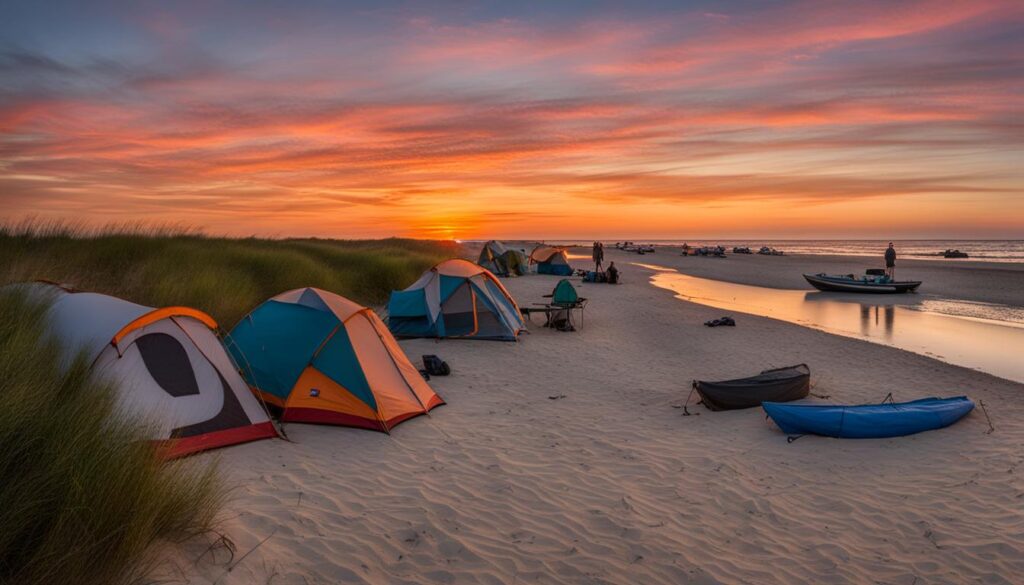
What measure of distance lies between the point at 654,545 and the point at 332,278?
52.2ft

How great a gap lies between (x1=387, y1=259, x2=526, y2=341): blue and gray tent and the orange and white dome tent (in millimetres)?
7548

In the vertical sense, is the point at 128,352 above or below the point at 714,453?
above

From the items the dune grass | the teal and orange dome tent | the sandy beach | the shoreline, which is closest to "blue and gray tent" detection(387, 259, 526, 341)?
the sandy beach

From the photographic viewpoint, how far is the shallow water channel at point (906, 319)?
15734 mm

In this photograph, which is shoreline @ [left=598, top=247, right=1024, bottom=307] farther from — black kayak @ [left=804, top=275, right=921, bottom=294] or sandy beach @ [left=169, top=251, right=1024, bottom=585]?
sandy beach @ [left=169, top=251, right=1024, bottom=585]

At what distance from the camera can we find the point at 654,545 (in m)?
5.48

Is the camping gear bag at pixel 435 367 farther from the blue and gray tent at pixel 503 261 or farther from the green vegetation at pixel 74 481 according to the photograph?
the blue and gray tent at pixel 503 261

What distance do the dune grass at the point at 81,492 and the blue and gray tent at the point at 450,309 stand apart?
10.3 metres

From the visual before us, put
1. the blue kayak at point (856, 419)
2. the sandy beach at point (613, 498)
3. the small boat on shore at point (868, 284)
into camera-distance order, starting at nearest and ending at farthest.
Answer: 1. the sandy beach at point (613, 498)
2. the blue kayak at point (856, 419)
3. the small boat on shore at point (868, 284)

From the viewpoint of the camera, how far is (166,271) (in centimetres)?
1351

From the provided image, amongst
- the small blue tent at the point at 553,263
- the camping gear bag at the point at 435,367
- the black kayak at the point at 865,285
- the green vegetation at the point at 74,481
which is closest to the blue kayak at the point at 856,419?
the camping gear bag at the point at 435,367

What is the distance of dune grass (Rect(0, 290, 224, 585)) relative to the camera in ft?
10.9

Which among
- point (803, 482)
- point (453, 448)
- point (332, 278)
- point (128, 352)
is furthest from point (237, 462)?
point (332, 278)

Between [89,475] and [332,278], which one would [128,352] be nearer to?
[89,475]
